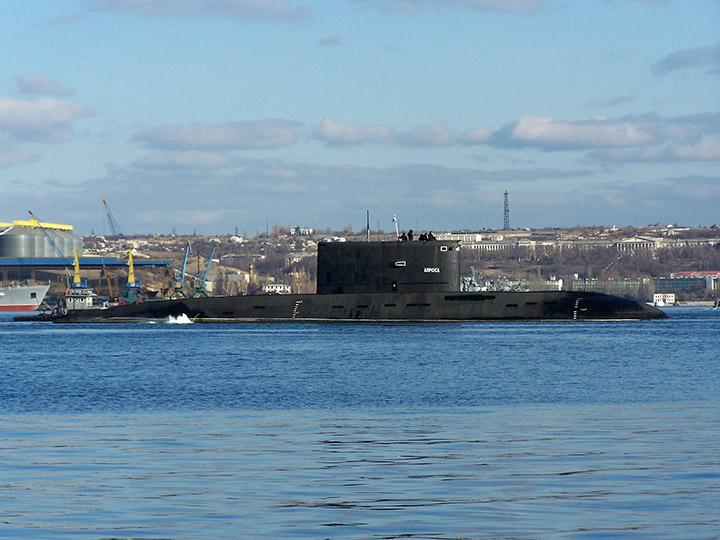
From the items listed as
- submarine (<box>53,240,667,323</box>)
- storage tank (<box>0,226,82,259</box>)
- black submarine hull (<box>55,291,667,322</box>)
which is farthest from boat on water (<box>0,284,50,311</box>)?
submarine (<box>53,240,667,323</box>)

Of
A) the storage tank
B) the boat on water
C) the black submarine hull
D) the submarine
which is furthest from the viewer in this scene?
the storage tank

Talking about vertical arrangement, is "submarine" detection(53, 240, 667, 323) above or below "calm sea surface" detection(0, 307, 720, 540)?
above

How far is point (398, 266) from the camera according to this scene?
5588 cm

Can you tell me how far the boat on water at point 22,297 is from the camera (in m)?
138

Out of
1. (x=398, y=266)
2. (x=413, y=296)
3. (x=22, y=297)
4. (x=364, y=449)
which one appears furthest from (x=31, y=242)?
(x=364, y=449)

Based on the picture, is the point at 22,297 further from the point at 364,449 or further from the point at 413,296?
the point at 364,449

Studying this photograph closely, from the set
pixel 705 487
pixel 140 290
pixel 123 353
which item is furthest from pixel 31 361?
pixel 140 290

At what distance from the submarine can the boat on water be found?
8554 centimetres

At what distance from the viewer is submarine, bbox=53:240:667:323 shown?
55906 mm

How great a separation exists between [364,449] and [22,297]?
130 m

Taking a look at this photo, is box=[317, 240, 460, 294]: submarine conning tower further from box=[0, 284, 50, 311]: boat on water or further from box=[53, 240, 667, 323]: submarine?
box=[0, 284, 50, 311]: boat on water

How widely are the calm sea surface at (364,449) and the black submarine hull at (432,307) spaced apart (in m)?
20.0

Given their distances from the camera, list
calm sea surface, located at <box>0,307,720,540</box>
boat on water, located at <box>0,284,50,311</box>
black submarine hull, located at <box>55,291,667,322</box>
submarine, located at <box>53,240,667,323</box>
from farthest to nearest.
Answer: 1. boat on water, located at <box>0,284,50,311</box>
2. black submarine hull, located at <box>55,291,667,322</box>
3. submarine, located at <box>53,240,667,323</box>
4. calm sea surface, located at <box>0,307,720,540</box>

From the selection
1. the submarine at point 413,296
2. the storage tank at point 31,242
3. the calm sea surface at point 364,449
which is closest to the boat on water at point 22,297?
the storage tank at point 31,242
